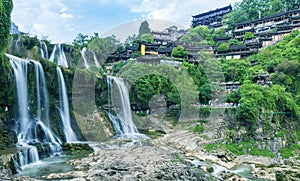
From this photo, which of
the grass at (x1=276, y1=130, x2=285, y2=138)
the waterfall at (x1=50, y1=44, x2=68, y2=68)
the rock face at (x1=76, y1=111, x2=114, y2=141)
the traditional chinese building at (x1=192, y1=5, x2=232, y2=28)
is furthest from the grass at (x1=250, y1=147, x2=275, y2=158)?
the traditional chinese building at (x1=192, y1=5, x2=232, y2=28)

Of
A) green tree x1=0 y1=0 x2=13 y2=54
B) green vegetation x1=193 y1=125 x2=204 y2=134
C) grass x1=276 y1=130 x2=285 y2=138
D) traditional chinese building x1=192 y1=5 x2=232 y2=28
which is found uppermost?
traditional chinese building x1=192 y1=5 x2=232 y2=28

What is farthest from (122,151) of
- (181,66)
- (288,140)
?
(181,66)

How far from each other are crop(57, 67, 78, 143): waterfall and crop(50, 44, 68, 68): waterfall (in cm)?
1147

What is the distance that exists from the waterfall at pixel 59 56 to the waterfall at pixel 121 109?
30.2ft

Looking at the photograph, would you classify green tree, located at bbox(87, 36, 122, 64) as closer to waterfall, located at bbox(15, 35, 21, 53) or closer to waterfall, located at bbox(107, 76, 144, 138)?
waterfall, located at bbox(15, 35, 21, 53)

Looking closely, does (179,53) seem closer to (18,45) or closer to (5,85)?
(18,45)

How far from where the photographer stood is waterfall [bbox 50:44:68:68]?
33.0 m

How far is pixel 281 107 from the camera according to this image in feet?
88.7

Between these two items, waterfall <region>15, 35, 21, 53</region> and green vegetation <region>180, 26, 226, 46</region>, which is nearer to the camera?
waterfall <region>15, 35, 21, 53</region>

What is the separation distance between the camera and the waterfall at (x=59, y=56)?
3303 cm

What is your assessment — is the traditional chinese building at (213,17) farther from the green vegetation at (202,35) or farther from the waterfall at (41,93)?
the waterfall at (41,93)

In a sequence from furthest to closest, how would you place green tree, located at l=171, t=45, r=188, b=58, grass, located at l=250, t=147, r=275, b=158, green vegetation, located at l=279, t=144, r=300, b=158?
green tree, located at l=171, t=45, r=188, b=58, green vegetation, located at l=279, t=144, r=300, b=158, grass, located at l=250, t=147, r=275, b=158

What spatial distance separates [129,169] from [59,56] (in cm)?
2471

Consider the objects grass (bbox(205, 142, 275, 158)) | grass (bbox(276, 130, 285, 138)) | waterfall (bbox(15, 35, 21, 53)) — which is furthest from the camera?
waterfall (bbox(15, 35, 21, 53))
